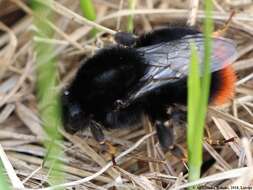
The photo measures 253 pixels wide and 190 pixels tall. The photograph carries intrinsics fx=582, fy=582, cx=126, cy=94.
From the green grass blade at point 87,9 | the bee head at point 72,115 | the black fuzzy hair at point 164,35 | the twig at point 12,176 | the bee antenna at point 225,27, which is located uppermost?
the green grass blade at point 87,9

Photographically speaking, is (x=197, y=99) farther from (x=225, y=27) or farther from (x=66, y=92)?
(x=225, y=27)

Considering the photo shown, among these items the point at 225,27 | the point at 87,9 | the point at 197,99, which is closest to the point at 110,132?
the point at 87,9

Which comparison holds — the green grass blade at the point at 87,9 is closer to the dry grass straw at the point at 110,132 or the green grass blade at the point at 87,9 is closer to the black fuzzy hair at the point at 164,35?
the dry grass straw at the point at 110,132

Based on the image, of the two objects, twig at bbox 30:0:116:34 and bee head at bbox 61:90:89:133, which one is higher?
twig at bbox 30:0:116:34

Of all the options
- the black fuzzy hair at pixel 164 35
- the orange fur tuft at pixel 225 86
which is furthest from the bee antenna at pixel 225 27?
the orange fur tuft at pixel 225 86

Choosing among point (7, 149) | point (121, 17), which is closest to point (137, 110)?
point (7, 149)

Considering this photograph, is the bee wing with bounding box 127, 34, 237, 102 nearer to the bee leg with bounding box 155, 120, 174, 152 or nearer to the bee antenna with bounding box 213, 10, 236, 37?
the bee leg with bounding box 155, 120, 174, 152

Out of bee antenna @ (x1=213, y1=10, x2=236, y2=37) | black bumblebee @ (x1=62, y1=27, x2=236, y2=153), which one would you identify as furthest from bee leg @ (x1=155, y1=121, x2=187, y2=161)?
bee antenna @ (x1=213, y1=10, x2=236, y2=37)
